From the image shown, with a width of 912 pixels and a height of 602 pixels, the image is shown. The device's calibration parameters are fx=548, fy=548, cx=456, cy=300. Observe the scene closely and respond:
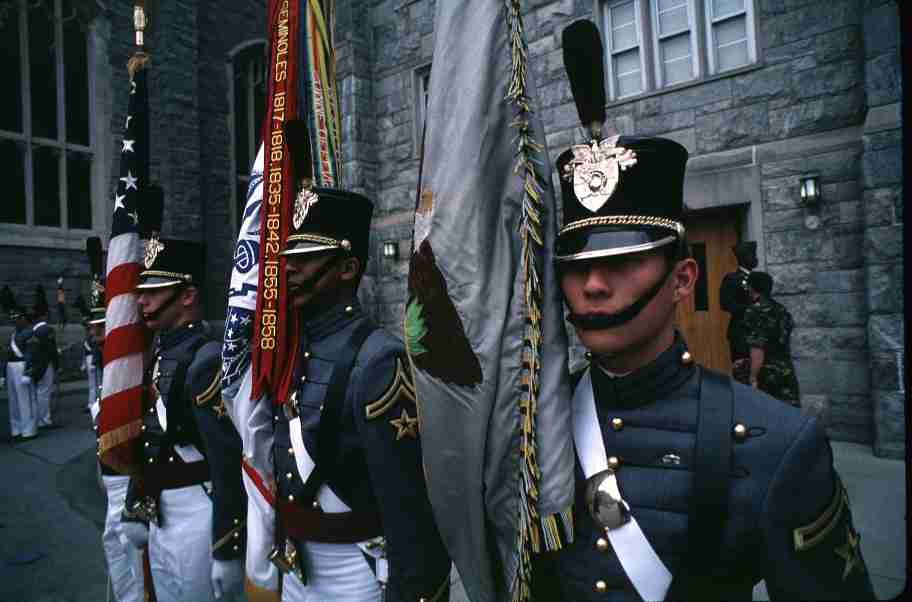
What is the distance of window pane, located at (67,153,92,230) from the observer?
12.9 metres

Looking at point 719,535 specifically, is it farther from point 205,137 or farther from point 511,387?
point 205,137

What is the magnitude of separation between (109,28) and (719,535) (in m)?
16.1

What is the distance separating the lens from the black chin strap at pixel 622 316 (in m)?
1.42

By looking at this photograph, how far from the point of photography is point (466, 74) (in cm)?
153

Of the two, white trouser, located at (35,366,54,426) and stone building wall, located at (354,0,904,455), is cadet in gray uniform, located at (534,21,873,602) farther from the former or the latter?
white trouser, located at (35,366,54,426)

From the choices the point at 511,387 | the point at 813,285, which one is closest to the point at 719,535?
the point at 511,387

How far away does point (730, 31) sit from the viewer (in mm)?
6398

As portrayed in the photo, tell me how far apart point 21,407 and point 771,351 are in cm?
1138

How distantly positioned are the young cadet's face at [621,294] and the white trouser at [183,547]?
2.83 metres

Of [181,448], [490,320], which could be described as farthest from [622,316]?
[181,448]

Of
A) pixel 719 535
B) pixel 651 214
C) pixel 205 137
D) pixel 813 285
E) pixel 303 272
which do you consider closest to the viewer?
pixel 719 535

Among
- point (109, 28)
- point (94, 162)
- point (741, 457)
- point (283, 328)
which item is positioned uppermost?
point (109, 28)

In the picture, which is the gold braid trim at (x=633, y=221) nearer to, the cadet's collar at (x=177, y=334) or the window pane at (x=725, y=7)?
the cadet's collar at (x=177, y=334)

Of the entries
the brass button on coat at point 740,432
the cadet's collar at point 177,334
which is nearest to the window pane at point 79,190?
the cadet's collar at point 177,334
